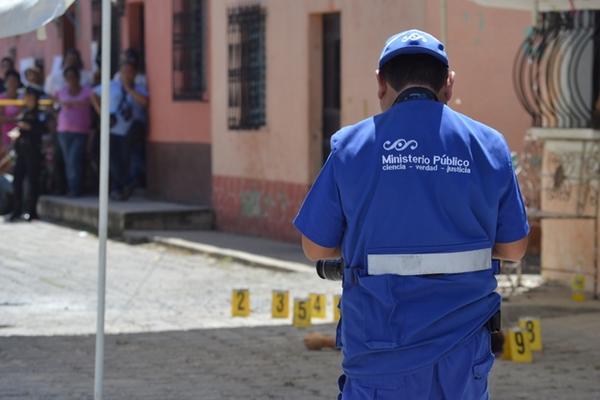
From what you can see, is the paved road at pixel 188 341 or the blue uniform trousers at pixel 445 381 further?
the paved road at pixel 188 341

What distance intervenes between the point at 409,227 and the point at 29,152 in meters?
15.2

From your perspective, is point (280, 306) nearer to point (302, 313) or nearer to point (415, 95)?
point (302, 313)

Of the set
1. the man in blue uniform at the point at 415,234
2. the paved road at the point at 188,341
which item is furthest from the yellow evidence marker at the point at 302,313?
the man in blue uniform at the point at 415,234

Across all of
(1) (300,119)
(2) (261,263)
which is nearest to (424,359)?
(2) (261,263)

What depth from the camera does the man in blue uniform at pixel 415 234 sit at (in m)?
4.16

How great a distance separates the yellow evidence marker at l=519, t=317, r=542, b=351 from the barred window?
828 cm

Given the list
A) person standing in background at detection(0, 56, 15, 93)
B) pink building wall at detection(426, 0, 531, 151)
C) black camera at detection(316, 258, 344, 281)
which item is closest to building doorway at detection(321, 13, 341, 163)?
pink building wall at detection(426, 0, 531, 151)

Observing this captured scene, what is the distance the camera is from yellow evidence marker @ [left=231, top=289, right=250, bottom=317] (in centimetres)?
1034

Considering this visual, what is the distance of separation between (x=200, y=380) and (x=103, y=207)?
190 centimetres

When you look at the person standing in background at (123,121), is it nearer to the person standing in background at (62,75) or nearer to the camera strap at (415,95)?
the person standing in background at (62,75)

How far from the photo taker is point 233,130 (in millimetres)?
17266

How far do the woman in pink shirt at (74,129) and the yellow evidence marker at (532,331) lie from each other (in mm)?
12202

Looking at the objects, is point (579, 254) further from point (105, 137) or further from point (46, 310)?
point (105, 137)

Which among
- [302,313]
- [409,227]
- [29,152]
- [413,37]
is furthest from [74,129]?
[409,227]
